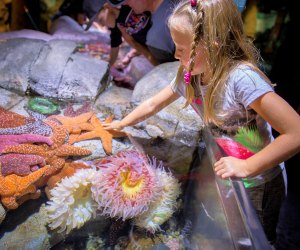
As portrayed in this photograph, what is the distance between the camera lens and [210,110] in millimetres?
1908

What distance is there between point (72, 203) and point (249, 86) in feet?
4.95

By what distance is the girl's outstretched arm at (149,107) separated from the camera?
7.59 ft

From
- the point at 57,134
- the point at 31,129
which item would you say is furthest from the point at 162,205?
the point at 31,129

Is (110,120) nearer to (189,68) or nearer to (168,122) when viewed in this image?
(168,122)

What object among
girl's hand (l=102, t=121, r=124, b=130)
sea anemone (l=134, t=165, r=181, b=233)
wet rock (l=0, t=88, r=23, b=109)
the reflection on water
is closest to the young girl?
the reflection on water

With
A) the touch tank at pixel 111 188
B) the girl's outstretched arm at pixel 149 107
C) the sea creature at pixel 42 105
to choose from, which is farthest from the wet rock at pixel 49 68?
the girl's outstretched arm at pixel 149 107

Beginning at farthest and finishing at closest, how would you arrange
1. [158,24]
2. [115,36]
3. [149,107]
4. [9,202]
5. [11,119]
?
[115,36], [158,24], [11,119], [149,107], [9,202]

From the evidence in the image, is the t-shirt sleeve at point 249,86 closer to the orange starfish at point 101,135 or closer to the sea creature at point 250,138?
the sea creature at point 250,138

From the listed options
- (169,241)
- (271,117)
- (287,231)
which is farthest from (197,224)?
(287,231)

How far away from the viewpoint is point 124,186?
221 cm

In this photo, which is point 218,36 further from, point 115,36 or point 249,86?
point 115,36

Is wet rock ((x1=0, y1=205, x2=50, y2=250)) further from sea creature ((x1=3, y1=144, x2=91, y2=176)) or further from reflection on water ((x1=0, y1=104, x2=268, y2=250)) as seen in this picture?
sea creature ((x1=3, y1=144, x2=91, y2=176))

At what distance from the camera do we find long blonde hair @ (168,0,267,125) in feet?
5.20

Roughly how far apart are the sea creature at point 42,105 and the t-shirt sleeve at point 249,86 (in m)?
1.93
